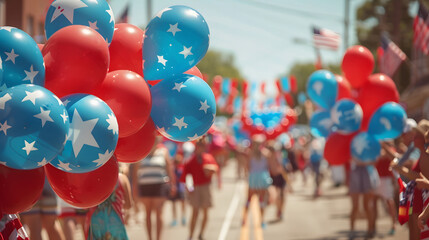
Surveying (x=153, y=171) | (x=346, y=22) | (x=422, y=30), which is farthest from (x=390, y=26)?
(x=153, y=171)

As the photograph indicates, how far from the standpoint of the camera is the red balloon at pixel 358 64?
995 centimetres

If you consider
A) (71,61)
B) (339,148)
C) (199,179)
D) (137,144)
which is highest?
(71,61)

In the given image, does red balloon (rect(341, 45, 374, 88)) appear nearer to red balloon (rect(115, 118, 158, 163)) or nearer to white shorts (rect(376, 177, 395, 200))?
white shorts (rect(376, 177, 395, 200))

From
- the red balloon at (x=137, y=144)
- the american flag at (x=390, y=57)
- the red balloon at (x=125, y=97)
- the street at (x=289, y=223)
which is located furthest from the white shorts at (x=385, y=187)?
the red balloon at (x=125, y=97)

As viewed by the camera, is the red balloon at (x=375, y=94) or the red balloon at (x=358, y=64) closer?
the red balloon at (x=375, y=94)

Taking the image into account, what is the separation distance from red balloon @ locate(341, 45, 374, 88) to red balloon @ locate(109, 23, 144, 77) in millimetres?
5511

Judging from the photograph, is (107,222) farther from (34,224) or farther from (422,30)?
(422,30)

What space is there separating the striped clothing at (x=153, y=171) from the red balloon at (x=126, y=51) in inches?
183

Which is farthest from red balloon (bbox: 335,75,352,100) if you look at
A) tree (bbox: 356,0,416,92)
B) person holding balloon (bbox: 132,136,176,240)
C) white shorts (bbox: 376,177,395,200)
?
tree (bbox: 356,0,416,92)

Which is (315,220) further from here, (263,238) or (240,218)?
(263,238)

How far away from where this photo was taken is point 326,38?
17.2 meters

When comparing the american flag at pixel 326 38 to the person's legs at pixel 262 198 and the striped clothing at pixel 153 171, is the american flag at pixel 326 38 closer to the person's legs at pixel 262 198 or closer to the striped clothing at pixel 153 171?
the person's legs at pixel 262 198

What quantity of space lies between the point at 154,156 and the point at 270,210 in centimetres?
725

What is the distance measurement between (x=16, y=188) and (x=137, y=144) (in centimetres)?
122
